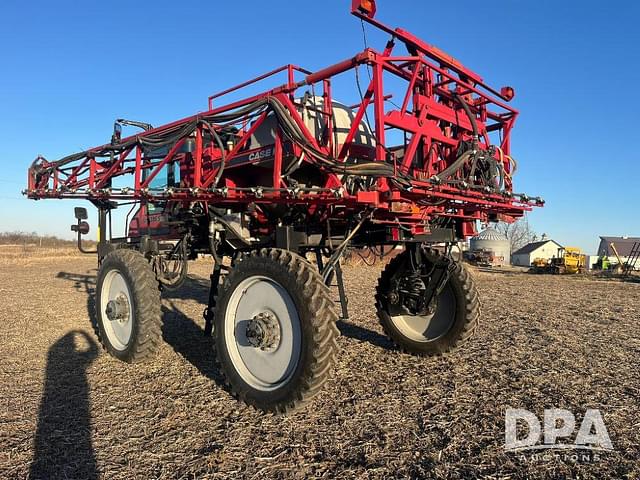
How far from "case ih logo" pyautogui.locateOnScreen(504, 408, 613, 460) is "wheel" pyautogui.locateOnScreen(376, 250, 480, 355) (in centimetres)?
159

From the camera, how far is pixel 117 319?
228 inches

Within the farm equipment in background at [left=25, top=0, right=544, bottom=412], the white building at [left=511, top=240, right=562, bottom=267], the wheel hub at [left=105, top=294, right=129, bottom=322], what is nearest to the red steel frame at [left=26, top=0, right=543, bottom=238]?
the farm equipment in background at [left=25, top=0, right=544, bottom=412]

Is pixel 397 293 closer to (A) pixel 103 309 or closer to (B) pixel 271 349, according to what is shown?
(B) pixel 271 349

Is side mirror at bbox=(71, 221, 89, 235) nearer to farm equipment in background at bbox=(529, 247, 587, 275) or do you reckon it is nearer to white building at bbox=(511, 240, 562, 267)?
farm equipment in background at bbox=(529, 247, 587, 275)

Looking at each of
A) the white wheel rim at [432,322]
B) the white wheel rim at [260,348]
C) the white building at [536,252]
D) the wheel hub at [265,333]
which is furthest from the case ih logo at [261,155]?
the white building at [536,252]

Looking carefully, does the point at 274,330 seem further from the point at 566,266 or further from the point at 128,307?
the point at 566,266

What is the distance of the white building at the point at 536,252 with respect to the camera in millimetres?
71188

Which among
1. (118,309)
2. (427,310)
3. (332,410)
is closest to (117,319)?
(118,309)

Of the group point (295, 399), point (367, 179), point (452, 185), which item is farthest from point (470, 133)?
point (295, 399)

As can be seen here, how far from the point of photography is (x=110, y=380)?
4906mm

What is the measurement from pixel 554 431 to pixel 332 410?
Answer: 1.71 meters

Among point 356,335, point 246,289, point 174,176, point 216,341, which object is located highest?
point 174,176

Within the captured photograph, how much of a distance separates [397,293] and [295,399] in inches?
94.8

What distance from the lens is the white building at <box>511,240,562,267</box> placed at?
71188 millimetres
